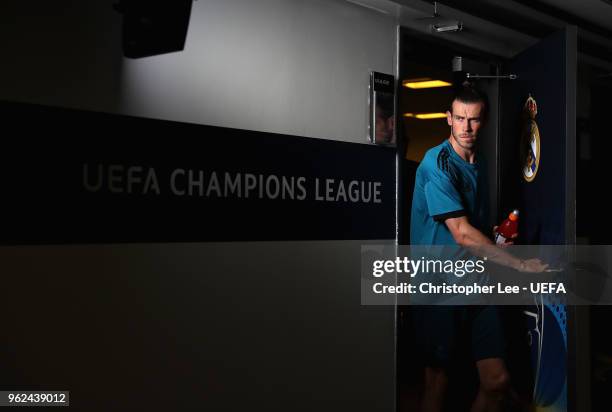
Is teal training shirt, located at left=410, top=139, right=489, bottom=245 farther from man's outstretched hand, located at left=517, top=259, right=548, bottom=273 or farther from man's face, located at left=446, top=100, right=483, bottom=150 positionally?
man's outstretched hand, located at left=517, top=259, right=548, bottom=273

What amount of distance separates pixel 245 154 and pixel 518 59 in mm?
1853

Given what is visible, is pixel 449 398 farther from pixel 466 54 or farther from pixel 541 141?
pixel 466 54

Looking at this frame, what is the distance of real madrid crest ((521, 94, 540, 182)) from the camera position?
3143 millimetres

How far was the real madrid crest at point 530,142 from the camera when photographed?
314 cm

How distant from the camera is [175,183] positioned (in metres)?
2.28

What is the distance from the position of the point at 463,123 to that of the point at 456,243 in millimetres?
672

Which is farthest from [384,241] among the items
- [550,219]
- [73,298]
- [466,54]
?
[73,298]

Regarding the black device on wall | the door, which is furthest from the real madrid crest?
the black device on wall

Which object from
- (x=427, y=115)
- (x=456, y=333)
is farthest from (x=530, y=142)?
(x=456, y=333)

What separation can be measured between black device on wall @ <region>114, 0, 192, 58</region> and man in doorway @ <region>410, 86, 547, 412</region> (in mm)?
1527

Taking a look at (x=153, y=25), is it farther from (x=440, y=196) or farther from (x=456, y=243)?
(x=456, y=243)

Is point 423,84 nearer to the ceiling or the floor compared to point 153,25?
nearer to the ceiling

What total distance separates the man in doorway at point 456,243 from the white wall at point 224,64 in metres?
0.50

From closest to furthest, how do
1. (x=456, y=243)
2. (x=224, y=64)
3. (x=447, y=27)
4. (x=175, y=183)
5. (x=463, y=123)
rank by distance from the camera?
(x=175, y=183)
(x=224, y=64)
(x=447, y=27)
(x=456, y=243)
(x=463, y=123)
